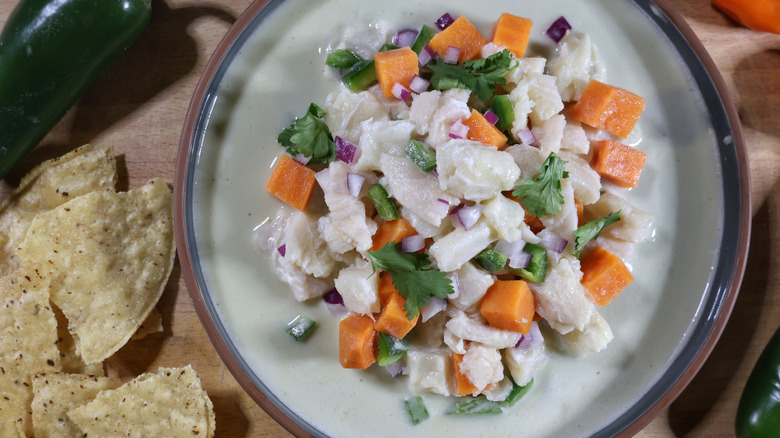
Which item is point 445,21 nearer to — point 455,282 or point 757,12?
point 455,282

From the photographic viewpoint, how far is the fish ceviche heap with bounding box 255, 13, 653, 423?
2.24m

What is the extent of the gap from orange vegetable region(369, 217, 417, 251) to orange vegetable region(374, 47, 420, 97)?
20.8 inches

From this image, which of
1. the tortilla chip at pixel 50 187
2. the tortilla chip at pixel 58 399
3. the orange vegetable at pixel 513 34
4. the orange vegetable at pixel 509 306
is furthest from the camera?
the tortilla chip at pixel 50 187

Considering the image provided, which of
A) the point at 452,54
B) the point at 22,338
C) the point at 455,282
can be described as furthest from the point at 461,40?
the point at 22,338

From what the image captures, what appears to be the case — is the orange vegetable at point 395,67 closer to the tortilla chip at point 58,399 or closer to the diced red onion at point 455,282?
the diced red onion at point 455,282

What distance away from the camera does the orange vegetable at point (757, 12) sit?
8.82ft

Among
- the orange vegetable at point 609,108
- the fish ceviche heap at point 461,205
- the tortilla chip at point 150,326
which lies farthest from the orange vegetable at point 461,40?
the tortilla chip at point 150,326

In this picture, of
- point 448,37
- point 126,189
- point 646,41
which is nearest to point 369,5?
point 448,37

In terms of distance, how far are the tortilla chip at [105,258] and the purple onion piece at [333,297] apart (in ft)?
2.53

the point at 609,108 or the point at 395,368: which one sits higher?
the point at 609,108

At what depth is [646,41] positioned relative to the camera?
103 inches

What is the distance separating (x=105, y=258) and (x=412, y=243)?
4.76 ft

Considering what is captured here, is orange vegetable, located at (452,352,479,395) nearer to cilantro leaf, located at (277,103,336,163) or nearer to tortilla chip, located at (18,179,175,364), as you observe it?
cilantro leaf, located at (277,103,336,163)

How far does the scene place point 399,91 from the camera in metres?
2.41
